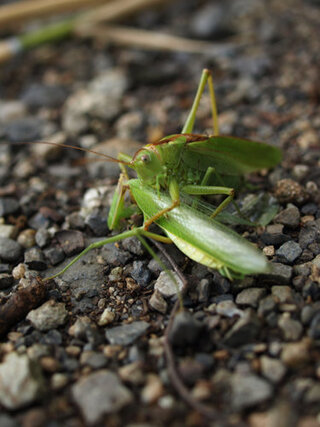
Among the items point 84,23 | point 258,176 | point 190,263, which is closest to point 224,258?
point 190,263

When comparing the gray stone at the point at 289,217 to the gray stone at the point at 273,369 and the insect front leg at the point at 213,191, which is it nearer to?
the insect front leg at the point at 213,191

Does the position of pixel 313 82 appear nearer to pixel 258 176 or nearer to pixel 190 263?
pixel 258 176

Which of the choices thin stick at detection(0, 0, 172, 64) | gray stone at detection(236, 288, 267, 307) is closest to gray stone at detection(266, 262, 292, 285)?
gray stone at detection(236, 288, 267, 307)

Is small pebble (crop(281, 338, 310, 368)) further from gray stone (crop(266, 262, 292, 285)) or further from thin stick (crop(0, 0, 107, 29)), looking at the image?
thin stick (crop(0, 0, 107, 29))

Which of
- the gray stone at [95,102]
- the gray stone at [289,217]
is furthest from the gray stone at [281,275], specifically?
the gray stone at [95,102]

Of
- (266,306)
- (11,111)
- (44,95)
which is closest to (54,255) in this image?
(266,306)
